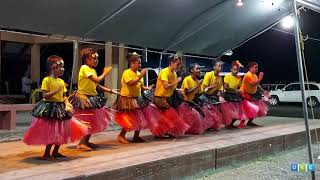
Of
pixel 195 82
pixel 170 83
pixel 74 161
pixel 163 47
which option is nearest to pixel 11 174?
pixel 74 161

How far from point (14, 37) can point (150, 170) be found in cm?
1666

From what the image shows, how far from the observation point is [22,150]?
23.8ft

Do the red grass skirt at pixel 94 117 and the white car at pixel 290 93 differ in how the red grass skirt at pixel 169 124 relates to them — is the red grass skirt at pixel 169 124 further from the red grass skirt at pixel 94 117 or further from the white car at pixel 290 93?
the white car at pixel 290 93

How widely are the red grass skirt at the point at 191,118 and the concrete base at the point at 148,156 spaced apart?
241mm

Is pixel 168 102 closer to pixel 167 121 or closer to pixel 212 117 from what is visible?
pixel 167 121

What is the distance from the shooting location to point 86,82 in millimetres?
7207

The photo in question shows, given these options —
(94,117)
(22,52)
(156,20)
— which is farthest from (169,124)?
(22,52)

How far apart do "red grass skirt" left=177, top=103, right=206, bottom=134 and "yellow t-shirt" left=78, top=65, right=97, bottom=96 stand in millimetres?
2176

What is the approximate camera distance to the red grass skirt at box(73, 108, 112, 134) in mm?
7039

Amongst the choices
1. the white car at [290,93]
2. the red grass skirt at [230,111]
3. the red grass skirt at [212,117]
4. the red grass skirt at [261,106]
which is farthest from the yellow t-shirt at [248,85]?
the white car at [290,93]

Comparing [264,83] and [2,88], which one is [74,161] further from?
[264,83]

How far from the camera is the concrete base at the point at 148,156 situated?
18.3 feet

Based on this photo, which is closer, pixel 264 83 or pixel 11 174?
pixel 11 174

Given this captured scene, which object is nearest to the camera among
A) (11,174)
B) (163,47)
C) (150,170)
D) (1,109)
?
(11,174)
